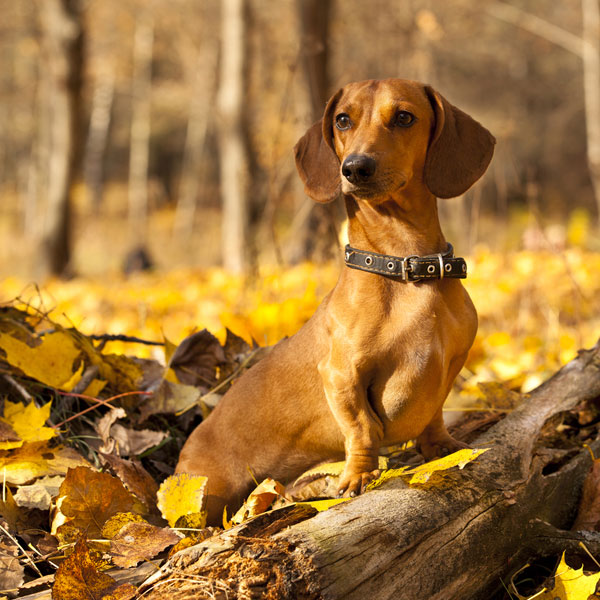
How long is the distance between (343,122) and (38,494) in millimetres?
1338

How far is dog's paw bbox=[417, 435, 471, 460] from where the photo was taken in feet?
6.42

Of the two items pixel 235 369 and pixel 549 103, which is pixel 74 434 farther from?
pixel 549 103

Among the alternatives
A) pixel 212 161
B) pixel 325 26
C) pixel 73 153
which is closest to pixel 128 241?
pixel 212 161

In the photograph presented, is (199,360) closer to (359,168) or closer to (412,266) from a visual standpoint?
(412,266)

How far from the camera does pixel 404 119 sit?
1.81 metres

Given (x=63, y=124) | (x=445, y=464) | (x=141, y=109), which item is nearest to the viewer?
(x=445, y=464)

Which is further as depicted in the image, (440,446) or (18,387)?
(18,387)

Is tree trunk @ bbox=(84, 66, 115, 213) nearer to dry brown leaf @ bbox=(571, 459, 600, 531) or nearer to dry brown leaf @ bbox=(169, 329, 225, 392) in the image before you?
dry brown leaf @ bbox=(169, 329, 225, 392)

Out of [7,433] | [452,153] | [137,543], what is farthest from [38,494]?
[452,153]

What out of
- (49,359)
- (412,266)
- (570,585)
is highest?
(412,266)

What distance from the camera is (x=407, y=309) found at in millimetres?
1765

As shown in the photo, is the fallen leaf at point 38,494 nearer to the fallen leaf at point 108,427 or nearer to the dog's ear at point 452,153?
the fallen leaf at point 108,427

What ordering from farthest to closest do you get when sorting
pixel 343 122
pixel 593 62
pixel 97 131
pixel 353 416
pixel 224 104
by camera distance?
pixel 97 131 → pixel 593 62 → pixel 224 104 → pixel 343 122 → pixel 353 416

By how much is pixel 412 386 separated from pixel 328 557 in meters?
0.59
